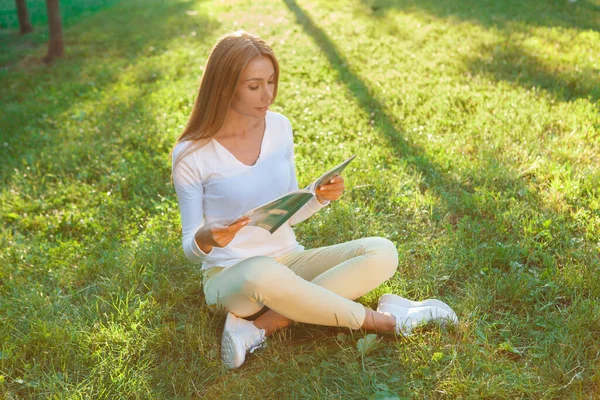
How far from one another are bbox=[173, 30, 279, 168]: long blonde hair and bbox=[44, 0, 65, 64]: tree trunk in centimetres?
707

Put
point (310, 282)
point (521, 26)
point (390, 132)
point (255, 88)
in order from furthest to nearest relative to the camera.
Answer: point (521, 26) → point (390, 132) → point (255, 88) → point (310, 282)

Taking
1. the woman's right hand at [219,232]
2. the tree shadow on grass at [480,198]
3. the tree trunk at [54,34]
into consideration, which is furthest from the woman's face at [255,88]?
the tree trunk at [54,34]

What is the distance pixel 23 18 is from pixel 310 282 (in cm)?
1033

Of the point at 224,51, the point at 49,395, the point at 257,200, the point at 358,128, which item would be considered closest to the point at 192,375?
the point at 49,395

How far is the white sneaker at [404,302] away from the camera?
3.19 m

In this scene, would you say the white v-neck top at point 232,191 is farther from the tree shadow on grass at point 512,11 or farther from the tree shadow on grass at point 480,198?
the tree shadow on grass at point 512,11

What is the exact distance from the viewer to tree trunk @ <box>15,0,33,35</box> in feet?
36.3

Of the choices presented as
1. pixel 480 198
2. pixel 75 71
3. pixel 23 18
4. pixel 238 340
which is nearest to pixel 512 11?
pixel 480 198

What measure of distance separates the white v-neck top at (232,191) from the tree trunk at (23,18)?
31.3 feet

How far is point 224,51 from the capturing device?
117 inches

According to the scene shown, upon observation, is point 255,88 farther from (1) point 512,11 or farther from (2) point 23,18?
(2) point 23,18

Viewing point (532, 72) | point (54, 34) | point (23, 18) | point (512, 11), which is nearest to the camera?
point (532, 72)

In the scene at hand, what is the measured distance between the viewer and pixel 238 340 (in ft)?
9.82

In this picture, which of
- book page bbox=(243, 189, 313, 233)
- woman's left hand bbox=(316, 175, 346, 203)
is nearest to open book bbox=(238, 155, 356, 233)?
book page bbox=(243, 189, 313, 233)
